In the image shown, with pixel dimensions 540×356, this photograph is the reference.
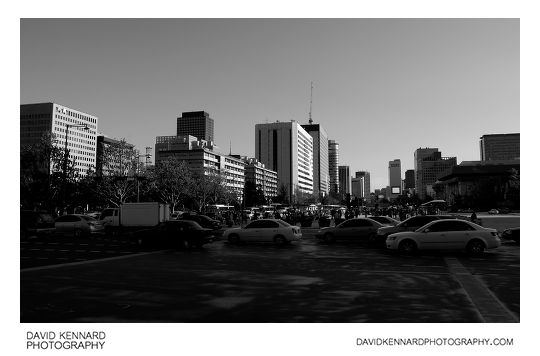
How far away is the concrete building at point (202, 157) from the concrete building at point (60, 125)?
40.8 m

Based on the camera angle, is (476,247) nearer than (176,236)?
Yes

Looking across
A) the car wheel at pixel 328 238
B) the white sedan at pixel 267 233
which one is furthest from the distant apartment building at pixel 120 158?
the car wheel at pixel 328 238

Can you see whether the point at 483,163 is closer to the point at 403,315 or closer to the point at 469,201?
the point at 469,201

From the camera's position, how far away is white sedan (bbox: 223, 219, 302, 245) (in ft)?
75.5

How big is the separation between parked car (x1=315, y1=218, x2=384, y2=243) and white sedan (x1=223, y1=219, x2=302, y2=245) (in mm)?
1635

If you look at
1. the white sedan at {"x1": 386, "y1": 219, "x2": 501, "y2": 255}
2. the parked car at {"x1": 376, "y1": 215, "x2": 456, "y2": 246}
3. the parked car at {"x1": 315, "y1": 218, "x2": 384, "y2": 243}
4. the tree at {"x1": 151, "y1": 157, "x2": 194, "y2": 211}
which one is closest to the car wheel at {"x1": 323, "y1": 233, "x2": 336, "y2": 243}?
the parked car at {"x1": 315, "y1": 218, "x2": 384, "y2": 243}

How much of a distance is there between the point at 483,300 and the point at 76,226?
27.7 meters

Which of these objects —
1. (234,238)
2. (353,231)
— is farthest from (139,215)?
(353,231)

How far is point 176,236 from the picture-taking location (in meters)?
21.1

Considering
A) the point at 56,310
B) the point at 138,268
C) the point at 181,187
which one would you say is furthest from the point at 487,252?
the point at 181,187

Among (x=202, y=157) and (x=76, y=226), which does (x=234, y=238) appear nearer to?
(x=76, y=226)

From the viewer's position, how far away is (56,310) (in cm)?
794

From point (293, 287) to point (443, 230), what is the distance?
9.91m

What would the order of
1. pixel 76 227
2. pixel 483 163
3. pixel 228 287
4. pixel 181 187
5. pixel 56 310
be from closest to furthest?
pixel 56 310, pixel 228 287, pixel 76 227, pixel 181 187, pixel 483 163
